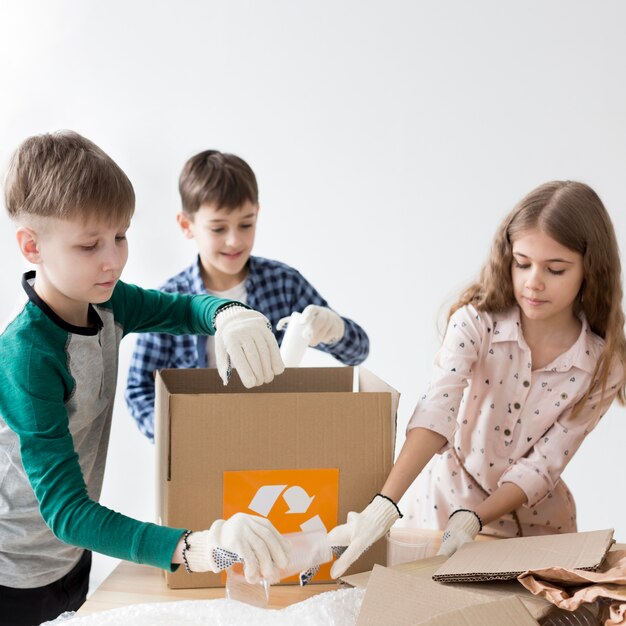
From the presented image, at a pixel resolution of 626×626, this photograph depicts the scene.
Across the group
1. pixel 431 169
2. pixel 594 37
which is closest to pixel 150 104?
pixel 431 169

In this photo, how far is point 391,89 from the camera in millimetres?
2725

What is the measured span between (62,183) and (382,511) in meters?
0.61

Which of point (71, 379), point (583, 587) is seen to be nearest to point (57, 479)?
point (71, 379)

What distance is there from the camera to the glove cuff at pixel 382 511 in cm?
104

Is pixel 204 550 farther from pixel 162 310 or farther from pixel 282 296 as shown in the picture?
pixel 282 296

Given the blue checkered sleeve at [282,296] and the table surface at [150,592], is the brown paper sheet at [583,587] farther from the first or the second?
the blue checkered sleeve at [282,296]

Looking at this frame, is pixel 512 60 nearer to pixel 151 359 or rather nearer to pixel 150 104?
pixel 150 104

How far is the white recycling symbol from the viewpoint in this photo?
3.44 feet

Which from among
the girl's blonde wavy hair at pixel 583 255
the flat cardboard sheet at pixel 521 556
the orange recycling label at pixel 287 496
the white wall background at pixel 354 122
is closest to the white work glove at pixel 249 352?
the orange recycling label at pixel 287 496

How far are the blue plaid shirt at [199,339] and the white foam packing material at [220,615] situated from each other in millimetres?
759

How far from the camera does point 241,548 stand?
0.90m

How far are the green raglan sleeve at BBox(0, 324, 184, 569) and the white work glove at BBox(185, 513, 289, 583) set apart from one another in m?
0.03

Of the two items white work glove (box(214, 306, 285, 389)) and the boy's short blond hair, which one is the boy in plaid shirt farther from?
the boy's short blond hair

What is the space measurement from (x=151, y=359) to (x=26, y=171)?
82 centimetres
